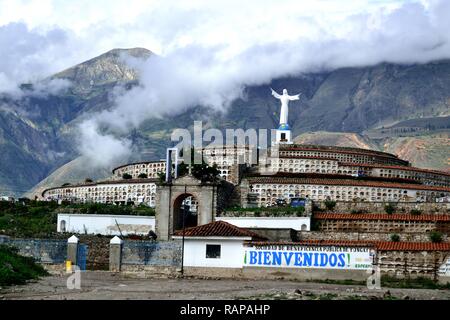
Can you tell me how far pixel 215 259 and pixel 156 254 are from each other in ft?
9.71

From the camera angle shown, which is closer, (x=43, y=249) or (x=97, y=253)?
(x=43, y=249)

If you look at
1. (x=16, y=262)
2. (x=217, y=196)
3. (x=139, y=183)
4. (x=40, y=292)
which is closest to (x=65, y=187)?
(x=139, y=183)

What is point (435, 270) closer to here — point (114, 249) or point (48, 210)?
point (114, 249)

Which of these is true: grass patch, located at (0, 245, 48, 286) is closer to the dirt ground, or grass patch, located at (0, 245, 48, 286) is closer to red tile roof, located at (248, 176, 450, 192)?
the dirt ground

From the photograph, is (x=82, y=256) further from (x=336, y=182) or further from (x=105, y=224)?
(x=336, y=182)

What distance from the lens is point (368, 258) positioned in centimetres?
4275

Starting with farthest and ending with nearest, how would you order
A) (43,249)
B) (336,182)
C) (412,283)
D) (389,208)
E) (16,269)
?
(336,182)
(389,208)
(43,249)
(412,283)
(16,269)

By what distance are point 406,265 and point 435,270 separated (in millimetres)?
1435

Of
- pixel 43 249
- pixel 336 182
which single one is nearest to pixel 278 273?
pixel 43 249

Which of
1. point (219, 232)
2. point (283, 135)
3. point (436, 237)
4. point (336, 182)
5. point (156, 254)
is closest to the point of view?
point (156, 254)

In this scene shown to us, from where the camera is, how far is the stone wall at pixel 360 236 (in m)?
46.9

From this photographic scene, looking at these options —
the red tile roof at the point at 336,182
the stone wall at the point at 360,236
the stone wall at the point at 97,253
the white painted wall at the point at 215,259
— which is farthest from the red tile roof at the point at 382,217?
the stone wall at the point at 97,253

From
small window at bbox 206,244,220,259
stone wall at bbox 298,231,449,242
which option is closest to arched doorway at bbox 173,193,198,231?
stone wall at bbox 298,231,449,242

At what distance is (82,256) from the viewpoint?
1881 inches
